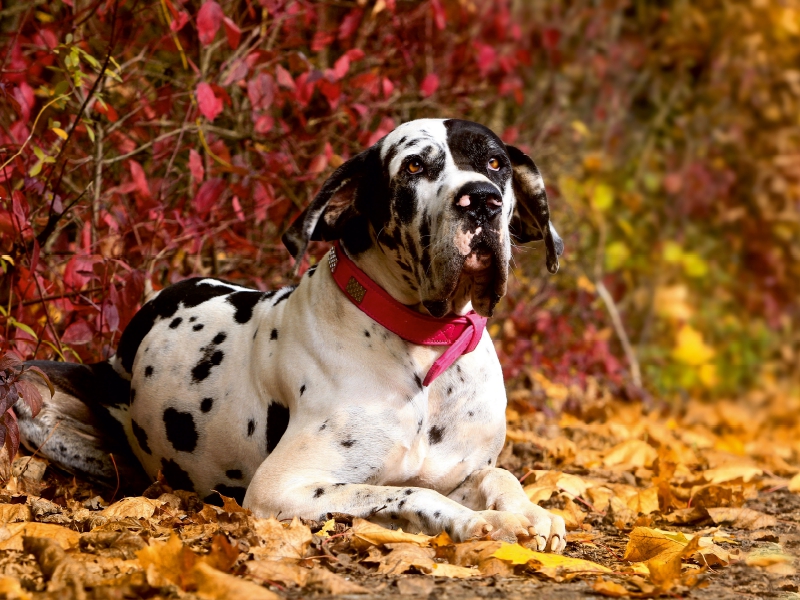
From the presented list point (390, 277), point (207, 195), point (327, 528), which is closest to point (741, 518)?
point (390, 277)

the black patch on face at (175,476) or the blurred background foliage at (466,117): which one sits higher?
the blurred background foliage at (466,117)

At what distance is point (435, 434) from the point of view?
141 inches

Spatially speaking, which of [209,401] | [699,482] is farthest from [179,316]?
[699,482]

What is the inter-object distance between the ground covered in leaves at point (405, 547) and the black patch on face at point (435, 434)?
21.1 inches

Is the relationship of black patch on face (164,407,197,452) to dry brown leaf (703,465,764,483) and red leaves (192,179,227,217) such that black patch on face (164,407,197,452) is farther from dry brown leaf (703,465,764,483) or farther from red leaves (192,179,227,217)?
dry brown leaf (703,465,764,483)

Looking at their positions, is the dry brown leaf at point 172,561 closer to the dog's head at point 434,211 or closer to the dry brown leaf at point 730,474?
the dog's head at point 434,211

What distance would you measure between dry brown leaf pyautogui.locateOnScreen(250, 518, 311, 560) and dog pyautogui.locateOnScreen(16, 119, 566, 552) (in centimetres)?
27

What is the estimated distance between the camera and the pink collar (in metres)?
3.55

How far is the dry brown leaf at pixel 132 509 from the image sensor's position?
3.31 metres

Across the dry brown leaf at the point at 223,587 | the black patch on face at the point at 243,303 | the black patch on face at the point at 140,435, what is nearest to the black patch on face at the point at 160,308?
the black patch on face at the point at 243,303

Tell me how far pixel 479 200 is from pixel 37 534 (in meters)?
1.72

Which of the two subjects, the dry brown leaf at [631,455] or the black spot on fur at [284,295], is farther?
the dry brown leaf at [631,455]

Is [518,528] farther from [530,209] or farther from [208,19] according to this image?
[208,19]

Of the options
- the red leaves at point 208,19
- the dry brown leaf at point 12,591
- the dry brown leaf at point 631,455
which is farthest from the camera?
the dry brown leaf at point 631,455
